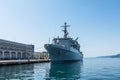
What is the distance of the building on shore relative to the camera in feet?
318

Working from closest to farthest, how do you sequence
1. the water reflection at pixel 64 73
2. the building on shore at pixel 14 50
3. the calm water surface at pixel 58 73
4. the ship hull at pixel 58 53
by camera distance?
the calm water surface at pixel 58 73
the water reflection at pixel 64 73
the ship hull at pixel 58 53
the building on shore at pixel 14 50

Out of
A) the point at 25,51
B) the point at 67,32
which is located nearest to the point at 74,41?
the point at 67,32

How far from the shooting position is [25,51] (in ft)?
404

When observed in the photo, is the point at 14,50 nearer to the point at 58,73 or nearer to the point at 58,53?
the point at 58,53

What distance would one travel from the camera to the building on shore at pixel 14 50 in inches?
3812

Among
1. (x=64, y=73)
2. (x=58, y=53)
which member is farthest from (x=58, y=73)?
(x=58, y=53)

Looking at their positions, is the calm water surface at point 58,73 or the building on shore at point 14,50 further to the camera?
the building on shore at point 14,50

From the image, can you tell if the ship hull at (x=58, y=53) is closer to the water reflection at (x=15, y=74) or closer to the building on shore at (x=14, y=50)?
the building on shore at (x=14, y=50)

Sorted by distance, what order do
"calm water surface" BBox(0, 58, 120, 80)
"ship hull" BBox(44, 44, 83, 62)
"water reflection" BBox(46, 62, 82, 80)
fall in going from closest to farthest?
"calm water surface" BBox(0, 58, 120, 80) → "water reflection" BBox(46, 62, 82, 80) → "ship hull" BBox(44, 44, 83, 62)

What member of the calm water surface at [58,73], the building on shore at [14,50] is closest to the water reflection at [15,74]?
the calm water surface at [58,73]

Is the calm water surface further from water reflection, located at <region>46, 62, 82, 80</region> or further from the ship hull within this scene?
the ship hull

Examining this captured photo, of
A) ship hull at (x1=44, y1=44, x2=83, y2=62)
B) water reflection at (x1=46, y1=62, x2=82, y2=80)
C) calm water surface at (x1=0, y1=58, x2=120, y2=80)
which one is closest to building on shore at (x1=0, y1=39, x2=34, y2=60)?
ship hull at (x1=44, y1=44, x2=83, y2=62)

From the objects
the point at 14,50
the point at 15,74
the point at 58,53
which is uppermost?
the point at 14,50

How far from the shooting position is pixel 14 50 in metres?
109
